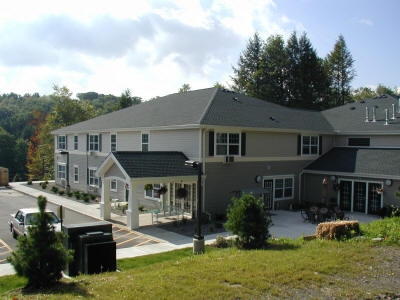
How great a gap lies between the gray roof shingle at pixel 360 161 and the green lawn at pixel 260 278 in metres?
12.2

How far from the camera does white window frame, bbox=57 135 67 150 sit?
37562 millimetres

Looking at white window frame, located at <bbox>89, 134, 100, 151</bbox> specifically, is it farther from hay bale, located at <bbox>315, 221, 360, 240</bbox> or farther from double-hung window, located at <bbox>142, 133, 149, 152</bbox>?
hay bale, located at <bbox>315, 221, 360, 240</bbox>

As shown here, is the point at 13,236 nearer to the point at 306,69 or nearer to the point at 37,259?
the point at 37,259

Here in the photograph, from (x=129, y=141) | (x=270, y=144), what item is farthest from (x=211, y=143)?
(x=129, y=141)

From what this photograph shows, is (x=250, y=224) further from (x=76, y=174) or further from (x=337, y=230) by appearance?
(x=76, y=174)

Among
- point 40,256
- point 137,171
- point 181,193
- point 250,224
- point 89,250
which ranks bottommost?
point 89,250

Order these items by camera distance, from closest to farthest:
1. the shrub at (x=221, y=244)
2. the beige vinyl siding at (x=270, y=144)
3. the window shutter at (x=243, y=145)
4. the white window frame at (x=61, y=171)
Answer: the shrub at (x=221, y=244) < the window shutter at (x=243, y=145) < the beige vinyl siding at (x=270, y=144) < the white window frame at (x=61, y=171)

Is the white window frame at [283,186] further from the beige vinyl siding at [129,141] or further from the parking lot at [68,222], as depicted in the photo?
the parking lot at [68,222]

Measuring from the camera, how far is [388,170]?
72.2ft

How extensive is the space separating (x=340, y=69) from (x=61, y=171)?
4191 centimetres

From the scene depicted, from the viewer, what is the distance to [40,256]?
8.09m

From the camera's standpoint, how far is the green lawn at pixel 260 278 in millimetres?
7512

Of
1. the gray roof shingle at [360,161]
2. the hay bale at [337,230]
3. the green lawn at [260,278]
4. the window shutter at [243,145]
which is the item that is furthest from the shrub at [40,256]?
the gray roof shingle at [360,161]

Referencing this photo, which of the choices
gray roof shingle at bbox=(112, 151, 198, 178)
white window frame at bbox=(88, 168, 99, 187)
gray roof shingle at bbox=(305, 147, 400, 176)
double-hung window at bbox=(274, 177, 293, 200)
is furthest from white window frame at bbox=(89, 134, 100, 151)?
gray roof shingle at bbox=(305, 147, 400, 176)
